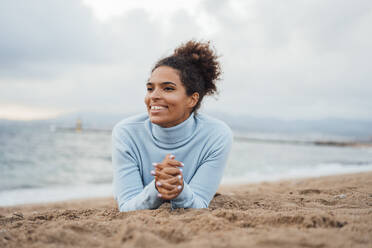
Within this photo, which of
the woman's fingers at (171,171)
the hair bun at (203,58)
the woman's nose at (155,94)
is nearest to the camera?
the woman's fingers at (171,171)

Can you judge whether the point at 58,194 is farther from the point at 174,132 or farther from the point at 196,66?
the point at 196,66

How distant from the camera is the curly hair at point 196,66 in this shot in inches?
107

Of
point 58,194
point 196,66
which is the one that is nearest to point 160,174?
point 196,66

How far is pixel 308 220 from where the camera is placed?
1808 mm

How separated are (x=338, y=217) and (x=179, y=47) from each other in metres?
2.16

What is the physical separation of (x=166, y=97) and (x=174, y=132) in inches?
14.3

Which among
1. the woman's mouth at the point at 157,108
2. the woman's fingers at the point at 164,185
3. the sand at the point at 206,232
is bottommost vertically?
the sand at the point at 206,232

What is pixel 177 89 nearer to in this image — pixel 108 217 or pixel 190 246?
pixel 108 217

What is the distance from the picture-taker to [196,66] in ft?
9.52

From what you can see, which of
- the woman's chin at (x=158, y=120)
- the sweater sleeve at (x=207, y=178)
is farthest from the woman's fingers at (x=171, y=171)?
the woman's chin at (x=158, y=120)

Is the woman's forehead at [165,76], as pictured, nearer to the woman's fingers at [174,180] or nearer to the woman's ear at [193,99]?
the woman's ear at [193,99]

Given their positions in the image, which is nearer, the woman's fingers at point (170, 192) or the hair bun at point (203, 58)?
the woman's fingers at point (170, 192)

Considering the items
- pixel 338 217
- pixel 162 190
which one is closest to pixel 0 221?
pixel 162 190

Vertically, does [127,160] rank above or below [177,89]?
below
